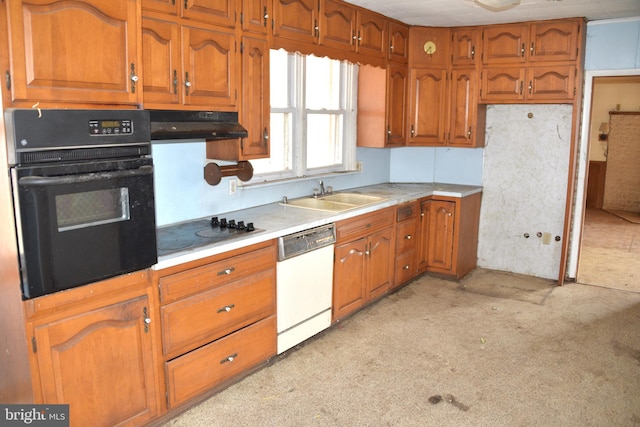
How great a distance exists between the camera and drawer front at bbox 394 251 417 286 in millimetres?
4521

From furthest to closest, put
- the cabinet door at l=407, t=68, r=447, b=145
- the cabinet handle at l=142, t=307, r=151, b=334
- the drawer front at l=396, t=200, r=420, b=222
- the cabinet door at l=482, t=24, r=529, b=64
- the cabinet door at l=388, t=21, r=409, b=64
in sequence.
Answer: the cabinet door at l=407, t=68, r=447, b=145
the cabinet door at l=482, t=24, r=529, b=64
the cabinet door at l=388, t=21, r=409, b=64
the drawer front at l=396, t=200, r=420, b=222
the cabinet handle at l=142, t=307, r=151, b=334

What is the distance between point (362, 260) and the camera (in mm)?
3969

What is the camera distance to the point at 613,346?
3609 mm

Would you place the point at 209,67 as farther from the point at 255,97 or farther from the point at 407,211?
the point at 407,211

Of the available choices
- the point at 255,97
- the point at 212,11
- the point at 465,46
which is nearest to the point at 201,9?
the point at 212,11

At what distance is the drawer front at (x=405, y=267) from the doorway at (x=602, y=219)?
5.11 feet

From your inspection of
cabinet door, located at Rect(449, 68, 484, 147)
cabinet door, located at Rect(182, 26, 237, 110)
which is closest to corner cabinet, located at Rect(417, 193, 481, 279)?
cabinet door, located at Rect(449, 68, 484, 147)

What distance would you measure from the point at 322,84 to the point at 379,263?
5.04 feet

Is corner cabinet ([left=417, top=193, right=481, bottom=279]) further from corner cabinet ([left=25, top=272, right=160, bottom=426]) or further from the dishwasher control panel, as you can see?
corner cabinet ([left=25, top=272, right=160, bottom=426])

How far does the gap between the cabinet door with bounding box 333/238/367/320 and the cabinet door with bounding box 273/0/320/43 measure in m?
1.46

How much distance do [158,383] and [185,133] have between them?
4.04 feet

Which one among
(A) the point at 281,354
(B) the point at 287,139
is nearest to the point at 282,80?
(B) the point at 287,139

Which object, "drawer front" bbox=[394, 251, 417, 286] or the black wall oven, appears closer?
the black wall oven

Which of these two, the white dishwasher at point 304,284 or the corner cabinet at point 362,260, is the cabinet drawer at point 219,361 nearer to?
the white dishwasher at point 304,284
